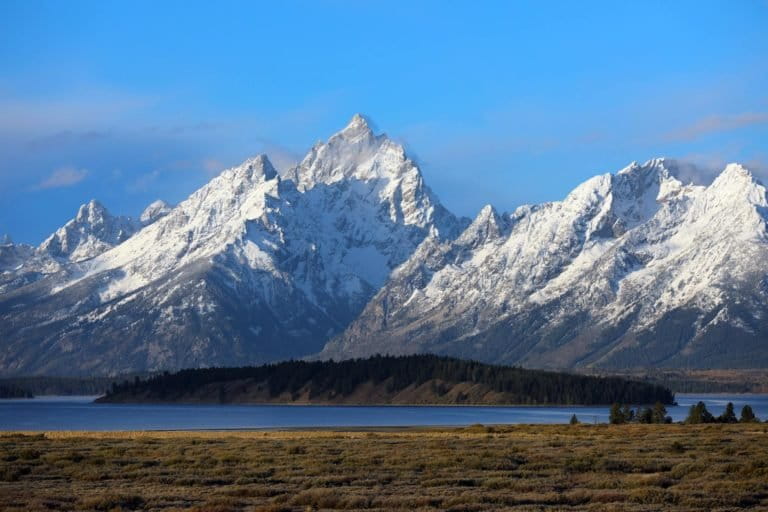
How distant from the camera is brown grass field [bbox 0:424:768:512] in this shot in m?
60.2

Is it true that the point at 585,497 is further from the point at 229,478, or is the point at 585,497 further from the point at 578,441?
the point at 578,441

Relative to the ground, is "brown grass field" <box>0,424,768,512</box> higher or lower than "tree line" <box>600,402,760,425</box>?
lower

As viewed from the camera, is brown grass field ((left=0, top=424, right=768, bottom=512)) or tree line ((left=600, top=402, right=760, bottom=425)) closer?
brown grass field ((left=0, top=424, right=768, bottom=512))

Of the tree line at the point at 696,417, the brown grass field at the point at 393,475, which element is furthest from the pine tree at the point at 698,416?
the brown grass field at the point at 393,475

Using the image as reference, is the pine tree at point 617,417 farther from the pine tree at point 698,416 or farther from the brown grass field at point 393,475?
the brown grass field at point 393,475

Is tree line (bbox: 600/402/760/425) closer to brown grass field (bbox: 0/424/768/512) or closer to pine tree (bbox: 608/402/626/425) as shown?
pine tree (bbox: 608/402/626/425)

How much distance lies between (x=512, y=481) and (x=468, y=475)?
5.33 meters

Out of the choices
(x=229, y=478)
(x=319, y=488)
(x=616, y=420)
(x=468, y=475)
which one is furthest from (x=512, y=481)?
(x=616, y=420)

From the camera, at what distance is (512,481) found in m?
68.9

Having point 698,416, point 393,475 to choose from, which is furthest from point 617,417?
point 393,475

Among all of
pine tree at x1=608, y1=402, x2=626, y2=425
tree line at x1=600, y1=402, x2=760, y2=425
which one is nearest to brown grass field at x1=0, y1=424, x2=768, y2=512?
tree line at x1=600, y1=402, x2=760, y2=425

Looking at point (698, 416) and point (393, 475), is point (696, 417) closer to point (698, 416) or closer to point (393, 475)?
point (698, 416)

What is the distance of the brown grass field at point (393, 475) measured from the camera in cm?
6025

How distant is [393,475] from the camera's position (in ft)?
241
